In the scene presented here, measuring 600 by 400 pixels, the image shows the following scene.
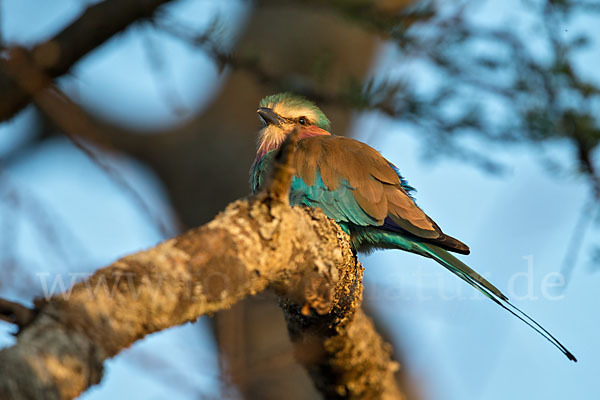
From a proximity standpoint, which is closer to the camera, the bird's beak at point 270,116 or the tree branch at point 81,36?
the tree branch at point 81,36

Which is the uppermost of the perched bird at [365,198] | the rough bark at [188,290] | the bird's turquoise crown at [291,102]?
the bird's turquoise crown at [291,102]

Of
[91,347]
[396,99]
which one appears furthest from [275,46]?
[91,347]

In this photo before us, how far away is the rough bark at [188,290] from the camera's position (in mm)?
1188

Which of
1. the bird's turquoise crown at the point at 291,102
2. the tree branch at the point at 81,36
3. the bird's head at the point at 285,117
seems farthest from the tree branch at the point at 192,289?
the tree branch at the point at 81,36

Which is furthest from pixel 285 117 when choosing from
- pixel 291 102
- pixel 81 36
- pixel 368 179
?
pixel 81 36

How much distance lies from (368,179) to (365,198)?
0.45ft

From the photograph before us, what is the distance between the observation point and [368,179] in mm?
3088

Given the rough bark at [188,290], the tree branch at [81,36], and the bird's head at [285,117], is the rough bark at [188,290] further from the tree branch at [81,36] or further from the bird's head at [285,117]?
the tree branch at [81,36]

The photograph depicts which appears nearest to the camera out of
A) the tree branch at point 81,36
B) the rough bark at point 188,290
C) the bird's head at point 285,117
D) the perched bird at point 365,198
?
the rough bark at point 188,290

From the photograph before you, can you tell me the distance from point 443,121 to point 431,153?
21 cm

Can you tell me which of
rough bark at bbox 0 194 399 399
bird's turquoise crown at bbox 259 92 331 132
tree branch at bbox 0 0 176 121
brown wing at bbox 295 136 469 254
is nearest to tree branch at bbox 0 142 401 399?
rough bark at bbox 0 194 399 399

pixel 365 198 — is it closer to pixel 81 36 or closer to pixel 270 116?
pixel 270 116

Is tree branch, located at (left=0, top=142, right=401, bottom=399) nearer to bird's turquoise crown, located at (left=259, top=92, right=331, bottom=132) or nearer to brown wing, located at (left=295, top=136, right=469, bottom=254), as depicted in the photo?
brown wing, located at (left=295, top=136, right=469, bottom=254)

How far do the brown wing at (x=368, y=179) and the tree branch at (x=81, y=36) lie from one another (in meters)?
1.15
